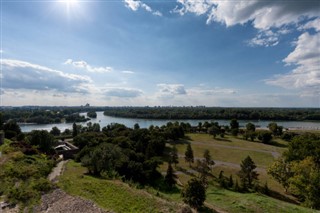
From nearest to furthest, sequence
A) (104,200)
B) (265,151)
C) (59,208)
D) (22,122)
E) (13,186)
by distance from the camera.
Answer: (59,208) < (104,200) < (13,186) < (265,151) < (22,122)

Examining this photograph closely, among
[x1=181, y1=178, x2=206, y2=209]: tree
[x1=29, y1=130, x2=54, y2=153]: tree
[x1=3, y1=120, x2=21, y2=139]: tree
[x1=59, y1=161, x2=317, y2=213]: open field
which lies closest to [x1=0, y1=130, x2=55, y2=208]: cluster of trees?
[x1=59, y1=161, x2=317, y2=213]: open field

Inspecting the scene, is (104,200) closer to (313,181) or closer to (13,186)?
(13,186)

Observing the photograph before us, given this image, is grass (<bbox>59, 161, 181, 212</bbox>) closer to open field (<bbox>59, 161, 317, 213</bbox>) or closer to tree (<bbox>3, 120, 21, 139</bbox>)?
open field (<bbox>59, 161, 317, 213</bbox>)

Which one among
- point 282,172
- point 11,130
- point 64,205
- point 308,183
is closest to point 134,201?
point 64,205

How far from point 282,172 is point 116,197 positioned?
20643 millimetres

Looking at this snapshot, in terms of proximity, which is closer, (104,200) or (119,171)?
(104,200)

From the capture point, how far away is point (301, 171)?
66.4 ft

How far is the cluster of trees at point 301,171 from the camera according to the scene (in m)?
17.7

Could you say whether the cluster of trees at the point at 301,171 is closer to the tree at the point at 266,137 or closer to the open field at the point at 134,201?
the open field at the point at 134,201

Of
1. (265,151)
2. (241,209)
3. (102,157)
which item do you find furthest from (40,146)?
(265,151)

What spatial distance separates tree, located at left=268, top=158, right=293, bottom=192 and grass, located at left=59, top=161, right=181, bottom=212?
1711 centimetres

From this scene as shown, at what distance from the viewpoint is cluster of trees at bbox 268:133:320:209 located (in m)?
17.7

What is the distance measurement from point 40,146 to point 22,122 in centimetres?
10169

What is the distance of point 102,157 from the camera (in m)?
22.7
